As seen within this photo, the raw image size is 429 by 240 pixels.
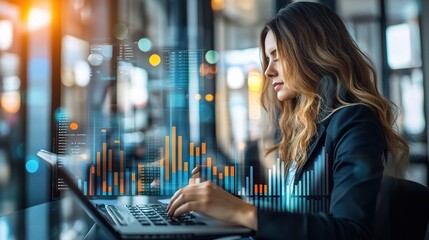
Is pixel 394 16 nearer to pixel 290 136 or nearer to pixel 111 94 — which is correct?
pixel 290 136

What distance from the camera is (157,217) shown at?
71 cm

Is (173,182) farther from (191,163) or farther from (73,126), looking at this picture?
(73,126)

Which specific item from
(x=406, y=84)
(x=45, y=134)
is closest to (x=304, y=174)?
(x=45, y=134)

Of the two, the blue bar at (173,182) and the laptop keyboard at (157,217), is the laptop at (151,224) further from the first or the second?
the blue bar at (173,182)

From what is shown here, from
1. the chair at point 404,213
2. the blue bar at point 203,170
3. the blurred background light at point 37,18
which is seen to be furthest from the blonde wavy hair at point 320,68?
the blurred background light at point 37,18

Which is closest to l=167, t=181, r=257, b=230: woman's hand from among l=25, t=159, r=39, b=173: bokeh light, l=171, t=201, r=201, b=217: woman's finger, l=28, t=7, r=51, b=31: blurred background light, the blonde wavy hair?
l=171, t=201, r=201, b=217: woman's finger

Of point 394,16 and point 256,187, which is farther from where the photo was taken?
point 394,16

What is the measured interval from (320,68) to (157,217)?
1.67 feet

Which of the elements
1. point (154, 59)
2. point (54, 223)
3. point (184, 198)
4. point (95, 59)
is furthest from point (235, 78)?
point (184, 198)

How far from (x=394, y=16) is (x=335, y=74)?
204cm

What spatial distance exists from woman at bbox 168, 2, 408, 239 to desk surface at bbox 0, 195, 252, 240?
305mm

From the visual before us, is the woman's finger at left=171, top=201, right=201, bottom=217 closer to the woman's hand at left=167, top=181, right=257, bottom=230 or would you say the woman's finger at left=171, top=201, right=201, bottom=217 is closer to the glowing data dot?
the woman's hand at left=167, top=181, right=257, bottom=230

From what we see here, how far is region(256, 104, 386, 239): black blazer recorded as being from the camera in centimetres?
59

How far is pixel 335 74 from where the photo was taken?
0.90 metres
